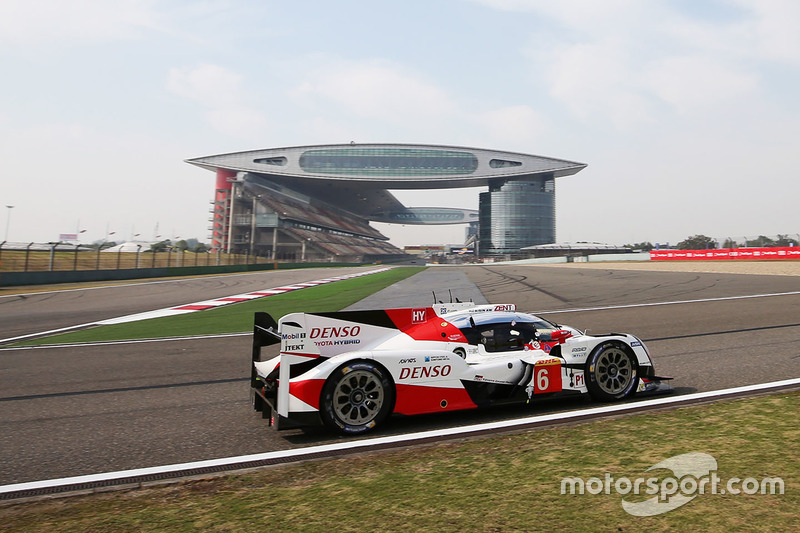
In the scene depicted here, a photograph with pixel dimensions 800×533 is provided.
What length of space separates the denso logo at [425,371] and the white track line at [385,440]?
0.57 metres

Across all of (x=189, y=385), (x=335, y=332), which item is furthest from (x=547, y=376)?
(x=189, y=385)

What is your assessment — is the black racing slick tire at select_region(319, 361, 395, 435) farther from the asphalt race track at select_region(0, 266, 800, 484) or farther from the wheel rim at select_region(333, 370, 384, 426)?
the asphalt race track at select_region(0, 266, 800, 484)

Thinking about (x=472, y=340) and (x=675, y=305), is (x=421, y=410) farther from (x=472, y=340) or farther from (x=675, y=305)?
(x=675, y=305)

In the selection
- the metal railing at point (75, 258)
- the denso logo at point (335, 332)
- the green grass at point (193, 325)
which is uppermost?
the metal railing at point (75, 258)

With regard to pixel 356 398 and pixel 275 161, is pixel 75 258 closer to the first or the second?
pixel 356 398

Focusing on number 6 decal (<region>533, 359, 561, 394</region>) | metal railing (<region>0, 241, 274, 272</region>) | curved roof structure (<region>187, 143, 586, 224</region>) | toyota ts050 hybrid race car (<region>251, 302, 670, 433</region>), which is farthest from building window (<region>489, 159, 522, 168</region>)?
number 6 decal (<region>533, 359, 561, 394</region>)

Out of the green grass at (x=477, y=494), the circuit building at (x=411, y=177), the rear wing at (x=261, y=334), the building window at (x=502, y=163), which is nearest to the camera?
the green grass at (x=477, y=494)

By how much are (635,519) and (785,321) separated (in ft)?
35.1

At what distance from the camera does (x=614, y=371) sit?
18.9ft

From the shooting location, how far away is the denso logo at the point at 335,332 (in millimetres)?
5082

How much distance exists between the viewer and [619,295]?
60.5ft

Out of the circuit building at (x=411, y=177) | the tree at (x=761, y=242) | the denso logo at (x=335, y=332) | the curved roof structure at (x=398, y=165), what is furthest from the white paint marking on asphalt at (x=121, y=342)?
the curved roof structure at (x=398, y=165)

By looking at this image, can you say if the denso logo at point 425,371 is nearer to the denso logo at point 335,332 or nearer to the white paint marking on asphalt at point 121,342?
the denso logo at point 335,332

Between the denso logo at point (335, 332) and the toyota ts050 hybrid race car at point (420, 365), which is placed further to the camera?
the denso logo at point (335, 332)
